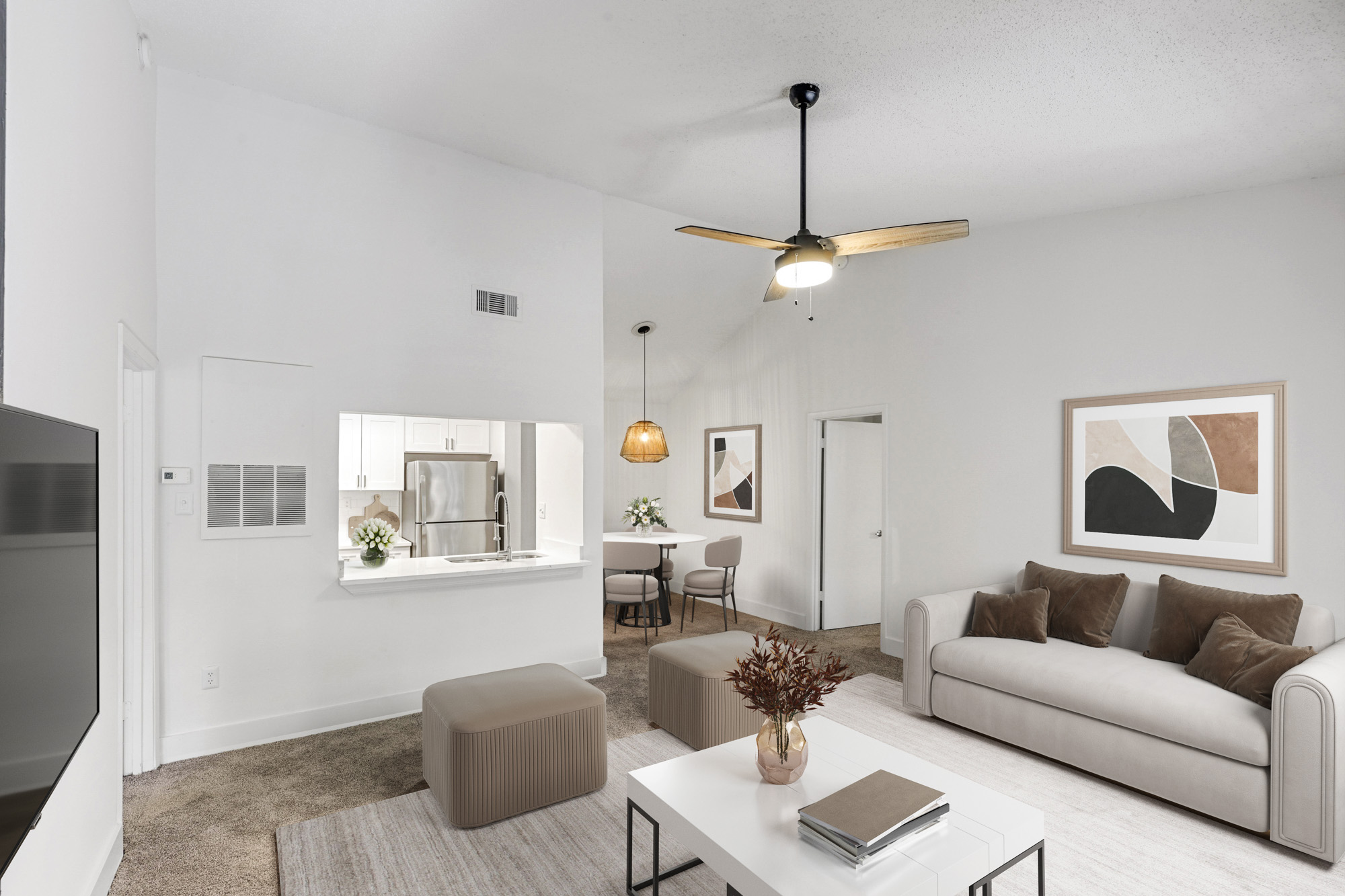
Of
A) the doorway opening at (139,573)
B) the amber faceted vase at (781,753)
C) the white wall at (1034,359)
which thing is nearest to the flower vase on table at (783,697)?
the amber faceted vase at (781,753)

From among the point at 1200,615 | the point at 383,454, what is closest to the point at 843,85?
the point at 1200,615

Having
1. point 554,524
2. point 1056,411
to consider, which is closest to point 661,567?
point 554,524

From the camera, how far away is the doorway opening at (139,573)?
3.01m

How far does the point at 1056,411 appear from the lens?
4.20 m

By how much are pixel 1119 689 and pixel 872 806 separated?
181 centimetres

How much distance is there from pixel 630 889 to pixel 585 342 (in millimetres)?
3104

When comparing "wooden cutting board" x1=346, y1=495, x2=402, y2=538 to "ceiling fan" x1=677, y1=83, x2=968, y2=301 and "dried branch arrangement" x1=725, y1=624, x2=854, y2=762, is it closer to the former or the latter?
"ceiling fan" x1=677, y1=83, x2=968, y2=301

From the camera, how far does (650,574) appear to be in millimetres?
6207

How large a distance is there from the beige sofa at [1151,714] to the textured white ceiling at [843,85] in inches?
87.7

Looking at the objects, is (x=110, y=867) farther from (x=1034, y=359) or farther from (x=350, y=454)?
(x=1034, y=359)

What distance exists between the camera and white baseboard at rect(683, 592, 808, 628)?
6027 millimetres

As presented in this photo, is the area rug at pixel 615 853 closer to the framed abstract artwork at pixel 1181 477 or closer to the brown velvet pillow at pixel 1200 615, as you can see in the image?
the brown velvet pillow at pixel 1200 615

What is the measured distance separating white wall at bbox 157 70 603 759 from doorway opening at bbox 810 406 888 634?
235 cm

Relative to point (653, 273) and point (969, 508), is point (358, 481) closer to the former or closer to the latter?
point (653, 273)
